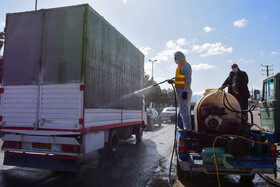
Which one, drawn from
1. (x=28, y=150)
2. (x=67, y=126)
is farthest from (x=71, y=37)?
(x=28, y=150)

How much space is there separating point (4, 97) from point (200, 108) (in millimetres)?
4890

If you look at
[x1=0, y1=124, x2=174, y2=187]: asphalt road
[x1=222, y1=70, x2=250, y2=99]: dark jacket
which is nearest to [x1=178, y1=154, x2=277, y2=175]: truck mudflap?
[x1=0, y1=124, x2=174, y2=187]: asphalt road

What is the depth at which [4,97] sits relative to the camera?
5.69 m

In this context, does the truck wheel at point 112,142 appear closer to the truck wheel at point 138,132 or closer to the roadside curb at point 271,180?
the truck wheel at point 138,132

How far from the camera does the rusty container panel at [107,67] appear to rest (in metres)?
5.42

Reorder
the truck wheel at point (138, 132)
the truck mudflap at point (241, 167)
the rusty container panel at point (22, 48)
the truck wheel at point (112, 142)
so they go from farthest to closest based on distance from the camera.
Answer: the truck wheel at point (138, 132), the truck wheel at point (112, 142), the rusty container panel at point (22, 48), the truck mudflap at point (241, 167)

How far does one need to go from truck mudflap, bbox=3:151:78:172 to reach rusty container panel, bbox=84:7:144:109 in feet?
4.29

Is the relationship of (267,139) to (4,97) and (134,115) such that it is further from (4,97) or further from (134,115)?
(4,97)

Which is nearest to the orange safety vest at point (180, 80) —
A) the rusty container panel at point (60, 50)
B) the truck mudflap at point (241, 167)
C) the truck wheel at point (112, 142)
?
the truck mudflap at point (241, 167)

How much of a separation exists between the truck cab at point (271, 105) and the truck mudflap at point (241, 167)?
3.93 meters

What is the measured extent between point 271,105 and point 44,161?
724cm

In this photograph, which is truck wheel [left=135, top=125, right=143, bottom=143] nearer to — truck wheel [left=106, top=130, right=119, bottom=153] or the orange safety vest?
truck wheel [left=106, top=130, right=119, bottom=153]

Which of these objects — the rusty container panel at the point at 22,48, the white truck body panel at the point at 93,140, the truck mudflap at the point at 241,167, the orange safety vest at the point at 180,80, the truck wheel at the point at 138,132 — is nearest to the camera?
the truck mudflap at the point at 241,167

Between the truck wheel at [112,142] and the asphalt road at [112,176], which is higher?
the truck wheel at [112,142]
